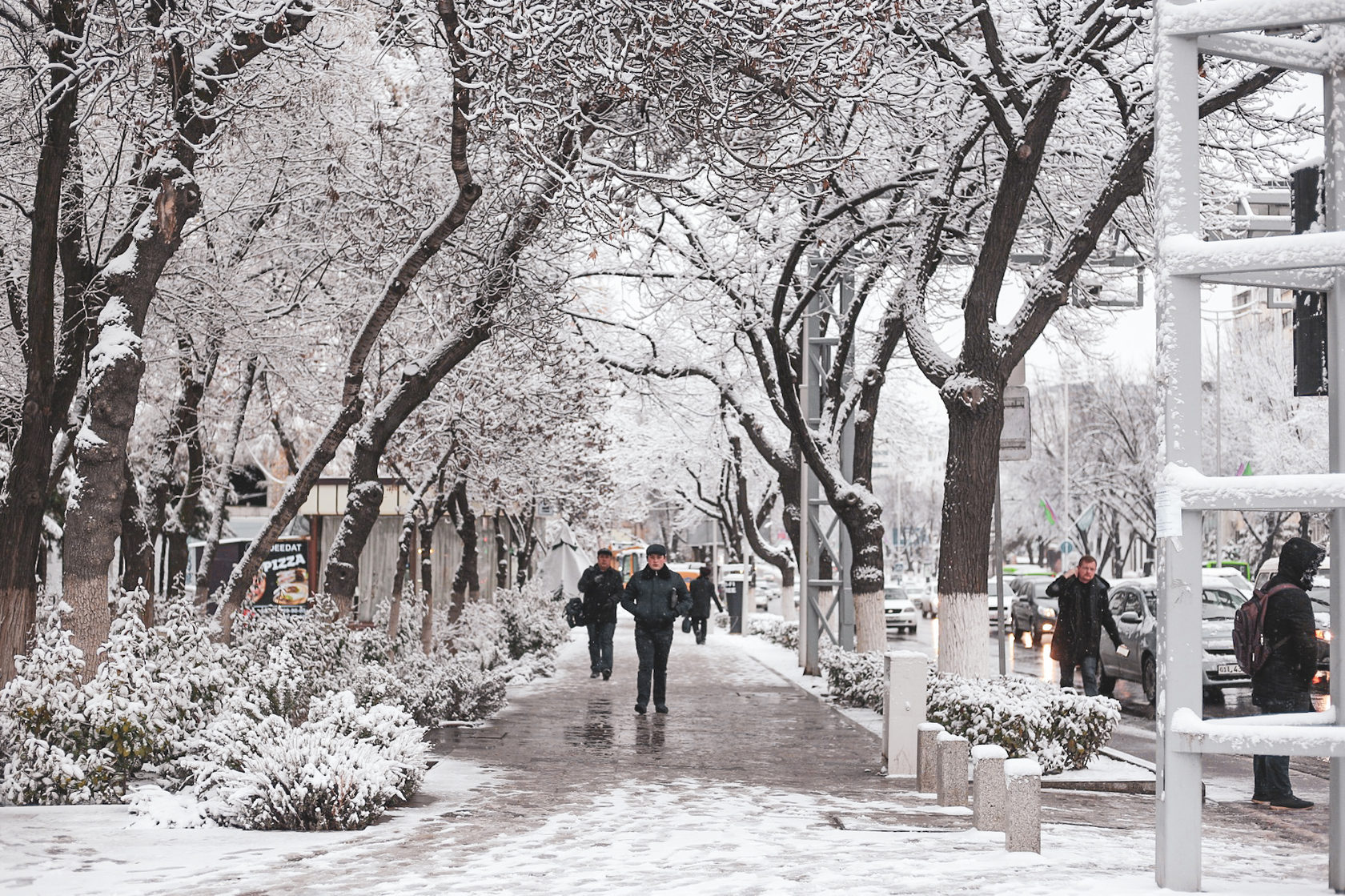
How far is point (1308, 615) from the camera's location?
9500 mm

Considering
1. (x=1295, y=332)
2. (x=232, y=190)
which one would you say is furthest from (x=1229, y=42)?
(x=232, y=190)

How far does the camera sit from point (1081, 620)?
48.0 feet

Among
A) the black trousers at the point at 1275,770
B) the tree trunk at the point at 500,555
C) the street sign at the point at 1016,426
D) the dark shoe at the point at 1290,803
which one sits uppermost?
the street sign at the point at 1016,426

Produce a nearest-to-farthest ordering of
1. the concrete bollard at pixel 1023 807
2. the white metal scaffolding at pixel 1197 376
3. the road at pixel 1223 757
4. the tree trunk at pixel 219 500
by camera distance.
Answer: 1. the white metal scaffolding at pixel 1197 376
2. the concrete bollard at pixel 1023 807
3. the road at pixel 1223 757
4. the tree trunk at pixel 219 500

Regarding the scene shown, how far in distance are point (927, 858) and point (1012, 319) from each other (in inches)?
257

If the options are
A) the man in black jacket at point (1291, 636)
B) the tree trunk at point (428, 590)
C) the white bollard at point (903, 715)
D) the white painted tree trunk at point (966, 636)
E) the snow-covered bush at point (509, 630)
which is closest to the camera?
the man in black jacket at point (1291, 636)

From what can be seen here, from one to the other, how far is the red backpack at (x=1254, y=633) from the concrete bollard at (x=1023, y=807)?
3.60 meters

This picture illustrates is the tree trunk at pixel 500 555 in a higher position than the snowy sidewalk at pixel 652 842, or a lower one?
higher

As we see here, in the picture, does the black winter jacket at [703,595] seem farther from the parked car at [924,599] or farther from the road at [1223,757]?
the parked car at [924,599]

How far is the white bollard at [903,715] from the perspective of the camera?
1094cm

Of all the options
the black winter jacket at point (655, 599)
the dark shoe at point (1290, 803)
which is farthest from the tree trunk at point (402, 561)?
the dark shoe at point (1290, 803)

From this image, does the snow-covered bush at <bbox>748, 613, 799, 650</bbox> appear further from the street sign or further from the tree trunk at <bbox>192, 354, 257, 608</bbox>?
the tree trunk at <bbox>192, 354, 257, 608</bbox>

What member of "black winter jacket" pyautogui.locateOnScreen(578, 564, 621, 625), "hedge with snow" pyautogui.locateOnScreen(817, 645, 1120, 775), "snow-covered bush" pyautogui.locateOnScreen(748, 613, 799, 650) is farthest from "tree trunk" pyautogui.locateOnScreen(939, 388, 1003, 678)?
"snow-covered bush" pyautogui.locateOnScreen(748, 613, 799, 650)

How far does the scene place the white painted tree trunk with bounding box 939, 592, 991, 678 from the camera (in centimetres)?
1186
